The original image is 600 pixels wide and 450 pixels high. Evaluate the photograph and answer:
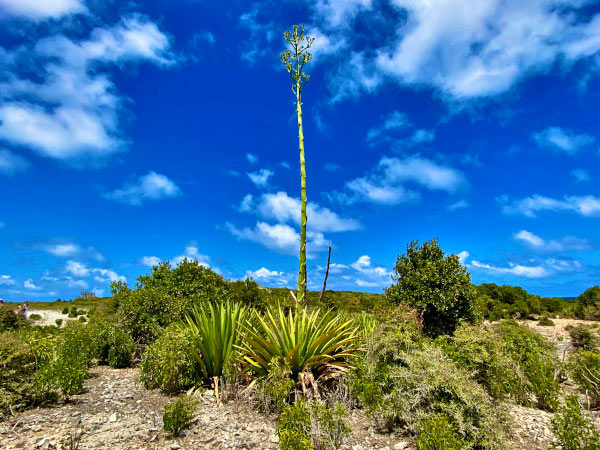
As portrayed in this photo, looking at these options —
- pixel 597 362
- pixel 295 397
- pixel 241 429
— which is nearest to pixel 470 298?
pixel 597 362

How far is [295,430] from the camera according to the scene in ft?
13.2

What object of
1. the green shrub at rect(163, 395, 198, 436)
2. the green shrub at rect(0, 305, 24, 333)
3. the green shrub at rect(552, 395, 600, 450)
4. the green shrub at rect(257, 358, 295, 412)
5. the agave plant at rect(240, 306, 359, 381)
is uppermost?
the green shrub at rect(0, 305, 24, 333)

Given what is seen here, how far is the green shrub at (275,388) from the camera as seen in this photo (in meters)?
5.32

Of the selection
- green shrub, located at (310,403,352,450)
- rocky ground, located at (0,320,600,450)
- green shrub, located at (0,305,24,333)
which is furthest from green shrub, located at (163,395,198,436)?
green shrub, located at (0,305,24,333)

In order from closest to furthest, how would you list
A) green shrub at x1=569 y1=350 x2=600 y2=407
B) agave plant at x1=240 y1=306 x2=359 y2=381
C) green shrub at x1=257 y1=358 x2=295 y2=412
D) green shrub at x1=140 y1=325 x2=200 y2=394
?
green shrub at x1=257 y1=358 x2=295 y2=412, agave plant at x1=240 y1=306 x2=359 y2=381, green shrub at x1=140 y1=325 x2=200 y2=394, green shrub at x1=569 y1=350 x2=600 y2=407

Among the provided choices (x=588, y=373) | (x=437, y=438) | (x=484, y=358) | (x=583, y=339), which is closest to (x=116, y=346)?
(x=437, y=438)

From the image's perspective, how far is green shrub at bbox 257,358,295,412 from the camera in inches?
209

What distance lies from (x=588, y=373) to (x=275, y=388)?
6872mm

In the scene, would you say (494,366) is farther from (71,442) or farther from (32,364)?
(32,364)

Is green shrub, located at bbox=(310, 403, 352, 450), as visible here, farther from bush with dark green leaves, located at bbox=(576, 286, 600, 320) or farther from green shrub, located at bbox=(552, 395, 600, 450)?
bush with dark green leaves, located at bbox=(576, 286, 600, 320)

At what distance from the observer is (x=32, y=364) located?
19.6 feet

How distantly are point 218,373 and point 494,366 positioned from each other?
15.7 feet

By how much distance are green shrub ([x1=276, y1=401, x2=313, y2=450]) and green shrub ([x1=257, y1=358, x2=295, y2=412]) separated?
0.99 meters

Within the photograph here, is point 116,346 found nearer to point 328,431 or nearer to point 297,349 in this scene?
point 297,349
